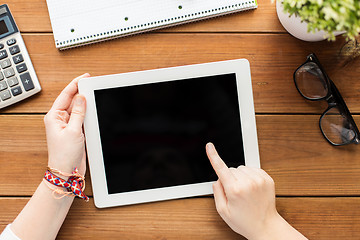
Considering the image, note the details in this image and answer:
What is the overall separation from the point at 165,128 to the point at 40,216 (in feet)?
1.12

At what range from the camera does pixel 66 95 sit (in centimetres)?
69

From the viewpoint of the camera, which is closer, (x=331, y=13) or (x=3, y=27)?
(x=331, y=13)

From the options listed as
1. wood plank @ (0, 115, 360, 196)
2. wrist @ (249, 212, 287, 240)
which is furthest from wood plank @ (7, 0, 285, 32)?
wrist @ (249, 212, 287, 240)

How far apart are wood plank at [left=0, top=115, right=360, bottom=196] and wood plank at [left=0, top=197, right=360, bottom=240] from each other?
31 mm

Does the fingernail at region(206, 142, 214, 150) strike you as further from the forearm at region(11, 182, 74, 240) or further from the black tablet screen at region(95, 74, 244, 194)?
the forearm at region(11, 182, 74, 240)

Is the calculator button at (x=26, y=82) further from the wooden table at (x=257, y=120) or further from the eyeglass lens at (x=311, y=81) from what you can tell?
the eyeglass lens at (x=311, y=81)

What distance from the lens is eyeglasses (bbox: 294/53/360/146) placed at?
0.72 m

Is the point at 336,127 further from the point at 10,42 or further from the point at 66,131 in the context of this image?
the point at 10,42

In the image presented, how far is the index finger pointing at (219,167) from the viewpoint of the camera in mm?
668

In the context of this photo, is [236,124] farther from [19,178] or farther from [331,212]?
[19,178]

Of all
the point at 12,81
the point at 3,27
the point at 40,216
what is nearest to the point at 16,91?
the point at 12,81

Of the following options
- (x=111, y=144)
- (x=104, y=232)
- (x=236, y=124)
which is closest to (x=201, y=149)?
(x=236, y=124)

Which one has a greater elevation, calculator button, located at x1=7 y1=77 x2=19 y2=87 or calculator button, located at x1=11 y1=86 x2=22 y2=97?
calculator button, located at x1=7 y1=77 x2=19 y2=87

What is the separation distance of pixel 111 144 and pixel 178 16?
1.09 feet
